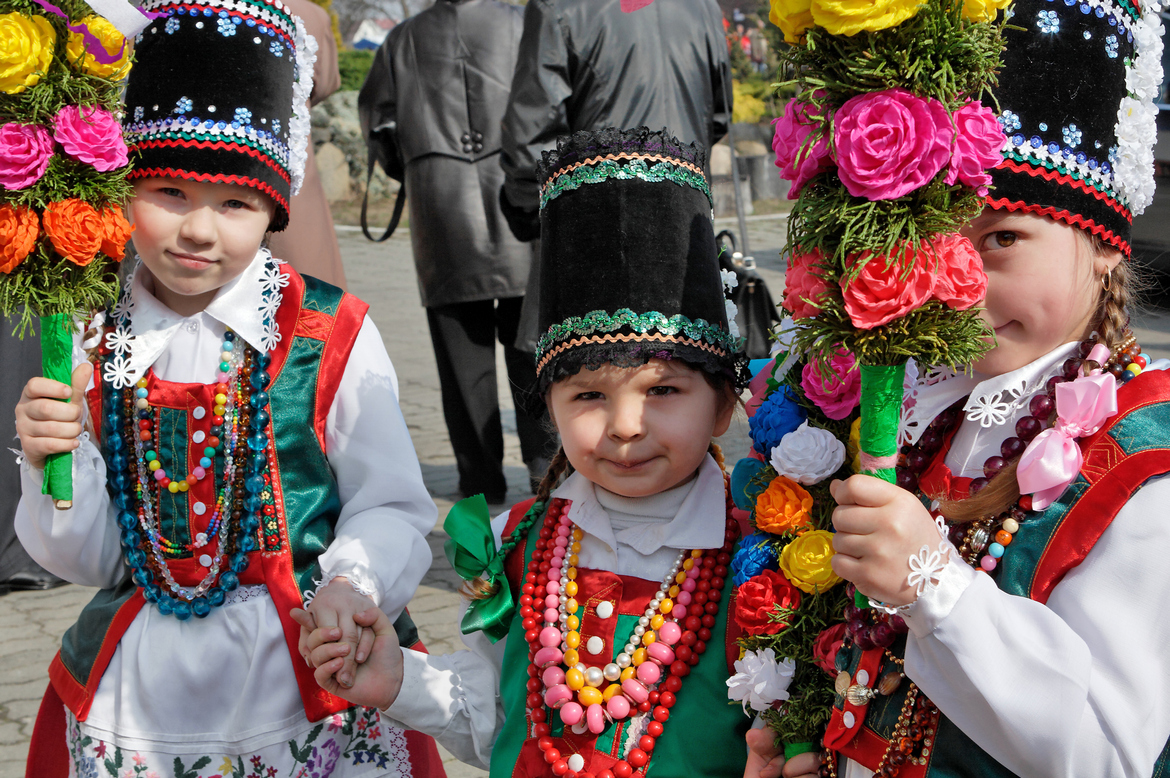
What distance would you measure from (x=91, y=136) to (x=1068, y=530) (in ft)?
5.73

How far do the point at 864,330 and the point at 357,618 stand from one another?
3.65 ft

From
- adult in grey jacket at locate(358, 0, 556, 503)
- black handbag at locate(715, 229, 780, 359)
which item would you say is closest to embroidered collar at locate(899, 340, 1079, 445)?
black handbag at locate(715, 229, 780, 359)

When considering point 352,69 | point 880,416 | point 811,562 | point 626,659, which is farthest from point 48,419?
point 352,69

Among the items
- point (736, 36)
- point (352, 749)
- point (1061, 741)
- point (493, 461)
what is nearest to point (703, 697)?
point (1061, 741)

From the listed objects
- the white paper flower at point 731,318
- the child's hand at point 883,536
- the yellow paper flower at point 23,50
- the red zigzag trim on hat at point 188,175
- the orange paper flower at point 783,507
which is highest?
the yellow paper flower at point 23,50

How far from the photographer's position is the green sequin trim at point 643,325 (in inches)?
72.5

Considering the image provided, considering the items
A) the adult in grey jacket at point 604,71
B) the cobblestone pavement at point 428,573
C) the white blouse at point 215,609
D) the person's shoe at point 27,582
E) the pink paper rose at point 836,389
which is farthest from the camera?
the person's shoe at point 27,582

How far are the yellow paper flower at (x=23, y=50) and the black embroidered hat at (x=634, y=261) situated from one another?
931mm

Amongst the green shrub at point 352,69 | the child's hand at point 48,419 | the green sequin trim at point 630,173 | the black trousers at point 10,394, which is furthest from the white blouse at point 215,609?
the green shrub at point 352,69

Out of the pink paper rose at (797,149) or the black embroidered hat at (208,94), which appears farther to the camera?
the black embroidered hat at (208,94)

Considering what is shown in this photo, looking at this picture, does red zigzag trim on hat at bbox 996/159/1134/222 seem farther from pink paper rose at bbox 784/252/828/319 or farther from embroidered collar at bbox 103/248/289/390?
embroidered collar at bbox 103/248/289/390

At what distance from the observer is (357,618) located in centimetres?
193

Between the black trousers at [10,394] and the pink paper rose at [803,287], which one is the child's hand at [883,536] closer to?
the pink paper rose at [803,287]

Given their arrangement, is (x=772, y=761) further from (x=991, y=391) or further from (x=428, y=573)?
(x=428, y=573)
